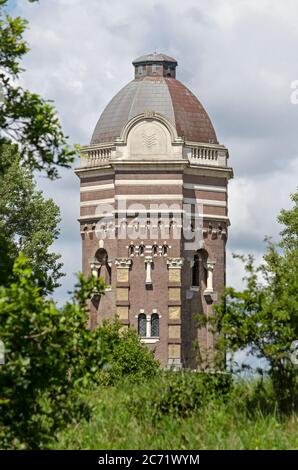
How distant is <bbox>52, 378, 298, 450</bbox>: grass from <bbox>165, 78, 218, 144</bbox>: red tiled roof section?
5687cm

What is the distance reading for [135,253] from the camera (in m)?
86.5

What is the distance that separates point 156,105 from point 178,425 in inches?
2373

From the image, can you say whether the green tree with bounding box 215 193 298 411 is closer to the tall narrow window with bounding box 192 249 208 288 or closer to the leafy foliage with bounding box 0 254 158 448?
the leafy foliage with bounding box 0 254 158 448

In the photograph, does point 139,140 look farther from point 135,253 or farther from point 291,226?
point 291,226

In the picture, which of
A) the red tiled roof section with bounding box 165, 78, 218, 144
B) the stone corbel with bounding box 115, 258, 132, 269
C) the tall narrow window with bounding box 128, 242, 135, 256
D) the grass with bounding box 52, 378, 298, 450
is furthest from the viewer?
the red tiled roof section with bounding box 165, 78, 218, 144

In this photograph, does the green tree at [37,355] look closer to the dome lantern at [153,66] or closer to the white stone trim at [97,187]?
the white stone trim at [97,187]

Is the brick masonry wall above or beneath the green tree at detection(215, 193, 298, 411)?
above

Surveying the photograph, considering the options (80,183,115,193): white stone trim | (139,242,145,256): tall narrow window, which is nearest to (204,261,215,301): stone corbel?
(139,242,145,256): tall narrow window

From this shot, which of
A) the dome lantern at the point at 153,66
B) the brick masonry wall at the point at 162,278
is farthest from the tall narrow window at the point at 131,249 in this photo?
the dome lantern at the point at 153,66

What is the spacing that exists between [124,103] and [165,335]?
14.3m

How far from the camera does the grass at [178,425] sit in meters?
28.3

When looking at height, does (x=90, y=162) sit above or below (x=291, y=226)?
above

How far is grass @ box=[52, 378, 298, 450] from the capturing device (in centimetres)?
2828

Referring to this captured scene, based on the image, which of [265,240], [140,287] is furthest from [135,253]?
[265,240]
